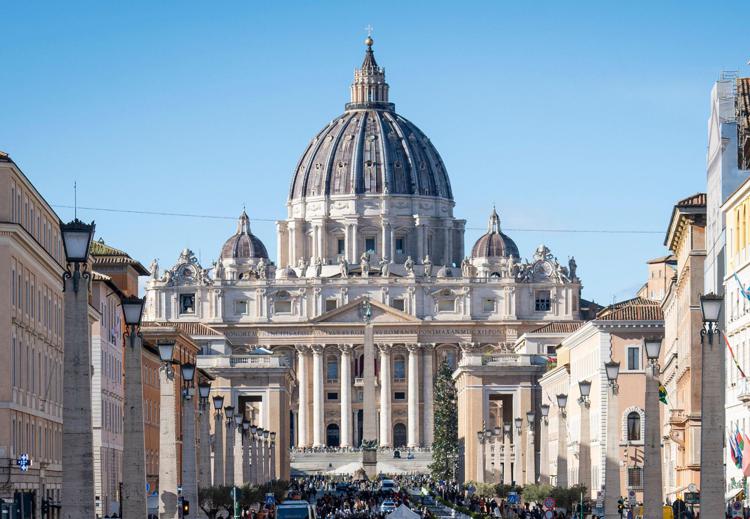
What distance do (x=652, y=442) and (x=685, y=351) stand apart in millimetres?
34679

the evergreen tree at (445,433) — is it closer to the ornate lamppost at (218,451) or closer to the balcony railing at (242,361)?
the balcony railing at (242,361)

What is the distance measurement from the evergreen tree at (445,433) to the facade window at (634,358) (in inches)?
2756

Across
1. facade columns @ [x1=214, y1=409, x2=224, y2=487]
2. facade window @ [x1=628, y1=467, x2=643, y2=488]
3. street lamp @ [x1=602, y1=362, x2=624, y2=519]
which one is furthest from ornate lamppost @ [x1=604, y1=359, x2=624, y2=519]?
facade window @ [x1=628, y1=467, x2=643, y2=488]

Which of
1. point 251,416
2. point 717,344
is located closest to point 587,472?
point 717,344

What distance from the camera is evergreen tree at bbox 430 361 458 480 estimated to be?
16862cm

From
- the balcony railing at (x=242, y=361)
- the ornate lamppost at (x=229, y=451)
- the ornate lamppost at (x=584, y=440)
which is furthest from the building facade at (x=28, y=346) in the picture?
the balcony railing at (x=242, y=361)

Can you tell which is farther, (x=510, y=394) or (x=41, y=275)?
(x=510, y=394)

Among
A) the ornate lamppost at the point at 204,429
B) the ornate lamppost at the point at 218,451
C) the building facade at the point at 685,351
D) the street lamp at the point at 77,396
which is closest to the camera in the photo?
the street lamp at the point at 77,396

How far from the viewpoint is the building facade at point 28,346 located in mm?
51031

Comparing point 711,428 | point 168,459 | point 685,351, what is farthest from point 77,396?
point 685,351

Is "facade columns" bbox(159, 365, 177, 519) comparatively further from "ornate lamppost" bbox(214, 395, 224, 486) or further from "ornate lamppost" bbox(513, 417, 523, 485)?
"ornate lamppost" bbox(513, 417, 523, 485)

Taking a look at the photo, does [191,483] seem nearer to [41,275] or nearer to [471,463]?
[41,275]

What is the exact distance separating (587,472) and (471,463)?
96.4 m

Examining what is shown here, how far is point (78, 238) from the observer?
96.8ft
